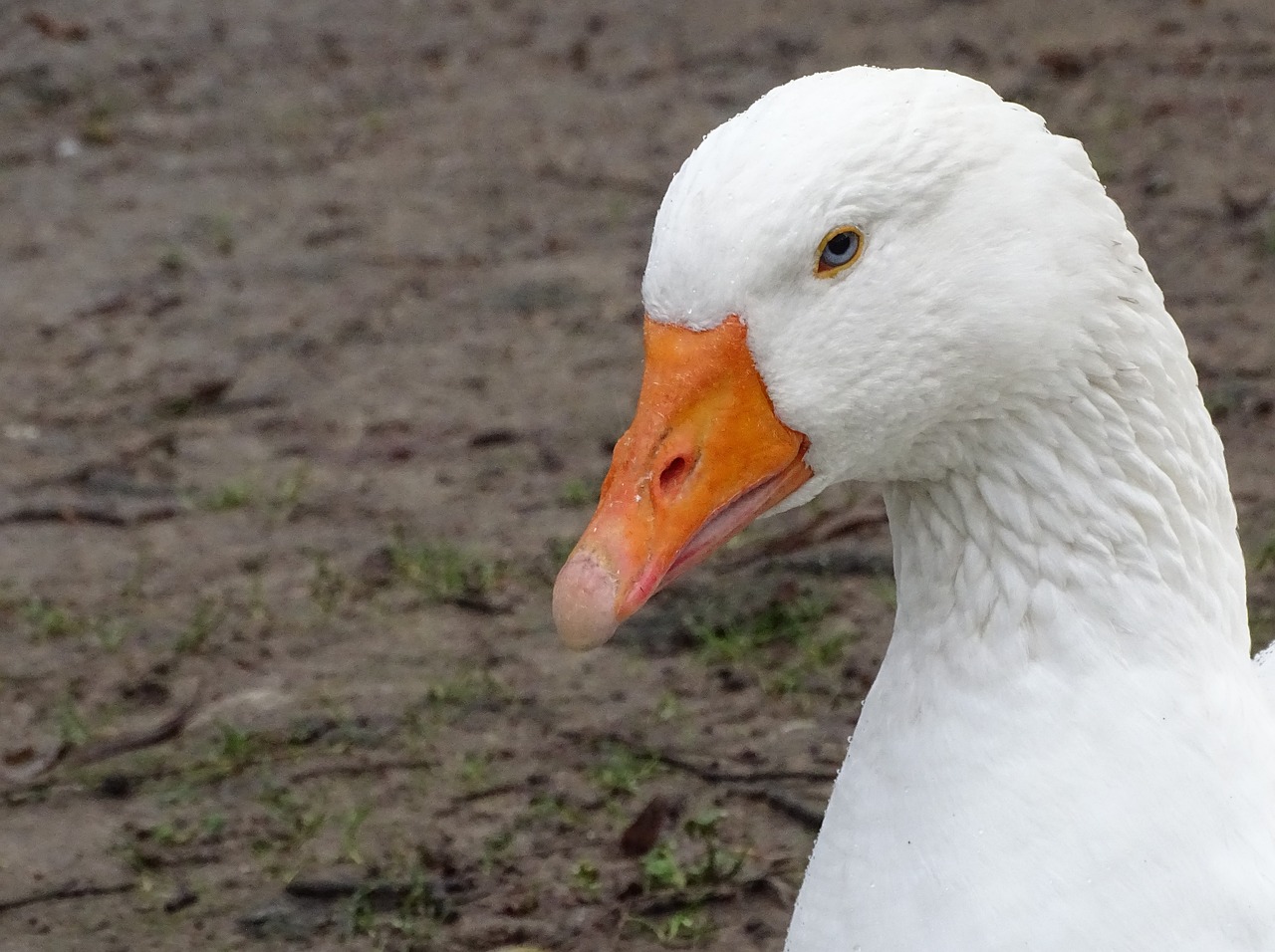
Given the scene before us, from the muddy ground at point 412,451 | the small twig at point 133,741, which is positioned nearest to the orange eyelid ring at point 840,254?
the muddy ground at point 412,451

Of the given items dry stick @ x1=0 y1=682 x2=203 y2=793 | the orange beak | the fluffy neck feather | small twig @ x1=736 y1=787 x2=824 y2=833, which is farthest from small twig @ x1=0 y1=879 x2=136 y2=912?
the fluffy neck feather

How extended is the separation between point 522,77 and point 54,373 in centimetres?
295

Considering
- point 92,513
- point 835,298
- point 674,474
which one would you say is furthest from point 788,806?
point 92,513

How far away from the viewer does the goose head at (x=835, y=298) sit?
93.4 inches

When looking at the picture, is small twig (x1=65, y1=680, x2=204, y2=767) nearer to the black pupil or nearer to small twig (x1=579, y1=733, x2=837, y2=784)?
small twig (x1=579, y1=733, x2=837, y2=784)

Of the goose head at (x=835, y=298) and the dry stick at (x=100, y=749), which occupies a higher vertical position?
the goose head at (x=835, y=298)

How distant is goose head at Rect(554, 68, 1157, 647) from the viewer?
2.37m

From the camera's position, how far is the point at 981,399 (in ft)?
8.38

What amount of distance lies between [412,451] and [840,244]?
11.5 ft

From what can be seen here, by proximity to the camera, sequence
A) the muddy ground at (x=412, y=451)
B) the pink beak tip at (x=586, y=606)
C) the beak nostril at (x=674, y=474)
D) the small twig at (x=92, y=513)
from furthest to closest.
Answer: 1. the small twig at (x=92, y=513)
2. the muddy ground at (x=412, y=451)
3. the beak nostril at (x=674, y=474)
4. the pink beak tip at (x=586, y=606)

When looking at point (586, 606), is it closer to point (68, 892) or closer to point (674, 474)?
point (674, 474)

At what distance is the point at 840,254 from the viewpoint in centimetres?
243

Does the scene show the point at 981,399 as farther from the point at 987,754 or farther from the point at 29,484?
the point at 29,484

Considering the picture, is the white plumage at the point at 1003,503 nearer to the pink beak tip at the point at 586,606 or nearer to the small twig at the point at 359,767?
the pink beak tip at the point at 586,606
